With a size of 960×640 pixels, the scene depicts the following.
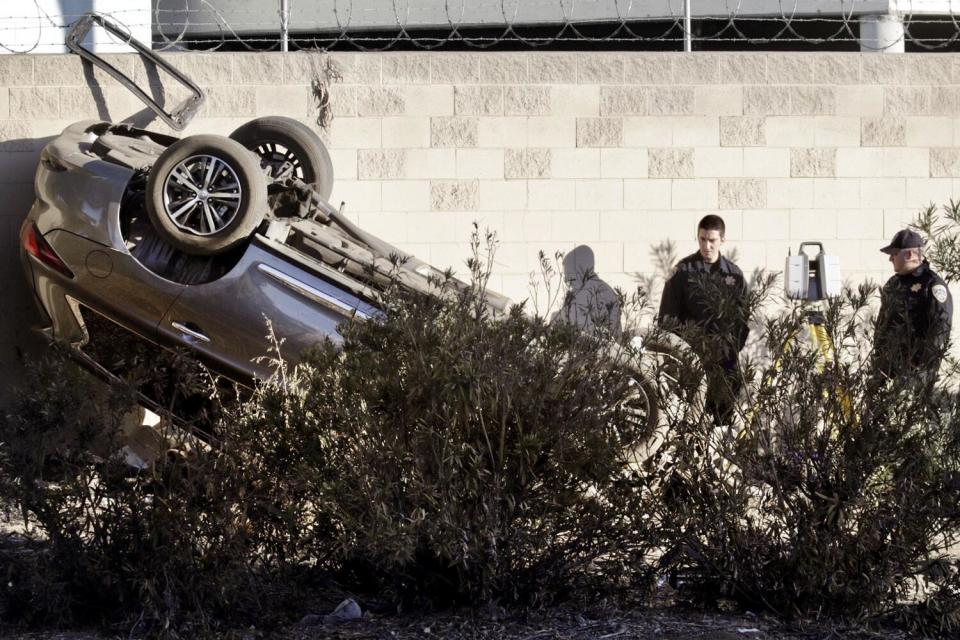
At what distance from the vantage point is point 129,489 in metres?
4.46

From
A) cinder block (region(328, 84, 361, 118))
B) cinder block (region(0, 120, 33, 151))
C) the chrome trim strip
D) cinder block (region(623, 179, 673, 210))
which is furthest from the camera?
cinder block (region(623, 179, 673, 210))

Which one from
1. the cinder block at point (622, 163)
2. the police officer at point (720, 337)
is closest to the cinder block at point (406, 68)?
the cinder block at point (622, 163)

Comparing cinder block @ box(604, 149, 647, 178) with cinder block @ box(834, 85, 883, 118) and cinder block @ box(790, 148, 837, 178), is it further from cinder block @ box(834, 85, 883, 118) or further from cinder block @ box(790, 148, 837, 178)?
cinder block @ box(834, 85, 883, 118)

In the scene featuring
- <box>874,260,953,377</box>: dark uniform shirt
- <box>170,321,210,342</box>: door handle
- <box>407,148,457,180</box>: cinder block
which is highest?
<box>407,148,457,180</box>: cinder block

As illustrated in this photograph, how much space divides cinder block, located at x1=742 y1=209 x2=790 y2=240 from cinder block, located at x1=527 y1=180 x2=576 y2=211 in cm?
121

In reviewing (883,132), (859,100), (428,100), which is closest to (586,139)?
(428,100)

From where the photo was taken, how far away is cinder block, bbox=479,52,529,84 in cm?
876

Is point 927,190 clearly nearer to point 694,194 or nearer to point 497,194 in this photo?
point 694,194

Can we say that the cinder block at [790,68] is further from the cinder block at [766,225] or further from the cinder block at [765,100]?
the cinder block at [766,225]

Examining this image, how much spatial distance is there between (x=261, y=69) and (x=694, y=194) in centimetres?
304

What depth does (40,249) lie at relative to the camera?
7.28 metres

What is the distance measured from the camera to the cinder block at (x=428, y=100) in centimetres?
875

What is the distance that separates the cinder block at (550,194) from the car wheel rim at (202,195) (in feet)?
7.71

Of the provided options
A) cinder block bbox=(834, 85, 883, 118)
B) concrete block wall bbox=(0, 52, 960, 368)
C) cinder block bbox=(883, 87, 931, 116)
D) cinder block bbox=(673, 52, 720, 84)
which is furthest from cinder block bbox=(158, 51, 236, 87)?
cinder block bbox=(883, 87, 931, 116)
